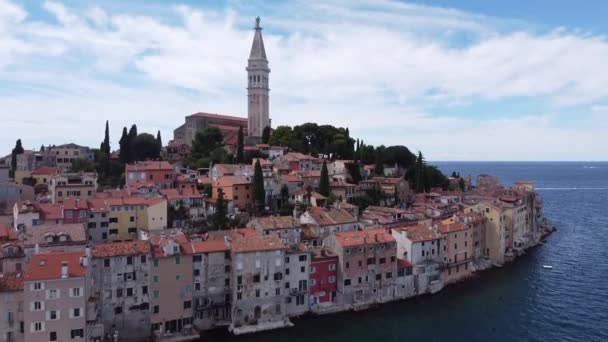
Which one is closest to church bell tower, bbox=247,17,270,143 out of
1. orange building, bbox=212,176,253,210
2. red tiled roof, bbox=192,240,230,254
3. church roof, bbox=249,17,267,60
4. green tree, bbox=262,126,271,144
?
church roof, bbox=249,17,267,60

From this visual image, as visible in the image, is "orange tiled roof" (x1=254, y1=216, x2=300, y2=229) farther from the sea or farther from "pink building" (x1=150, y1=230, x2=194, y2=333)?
"pink building" (x1=150, y1=230, x2=194, y2=333)

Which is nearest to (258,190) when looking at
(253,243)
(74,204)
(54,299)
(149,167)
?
(149,167)

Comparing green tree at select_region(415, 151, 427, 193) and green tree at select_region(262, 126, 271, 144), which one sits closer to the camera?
green tree at select_region(415, 151, 427, 193)

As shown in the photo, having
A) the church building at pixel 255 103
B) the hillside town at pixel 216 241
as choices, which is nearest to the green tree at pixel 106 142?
the hillside town at pixel 216 241

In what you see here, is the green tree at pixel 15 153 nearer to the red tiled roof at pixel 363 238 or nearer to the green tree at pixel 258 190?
the green tree at pixel 258 190

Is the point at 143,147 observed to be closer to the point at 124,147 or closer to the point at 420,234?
the point at 124,147

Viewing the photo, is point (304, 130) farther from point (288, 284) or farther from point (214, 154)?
point (288, 284)
